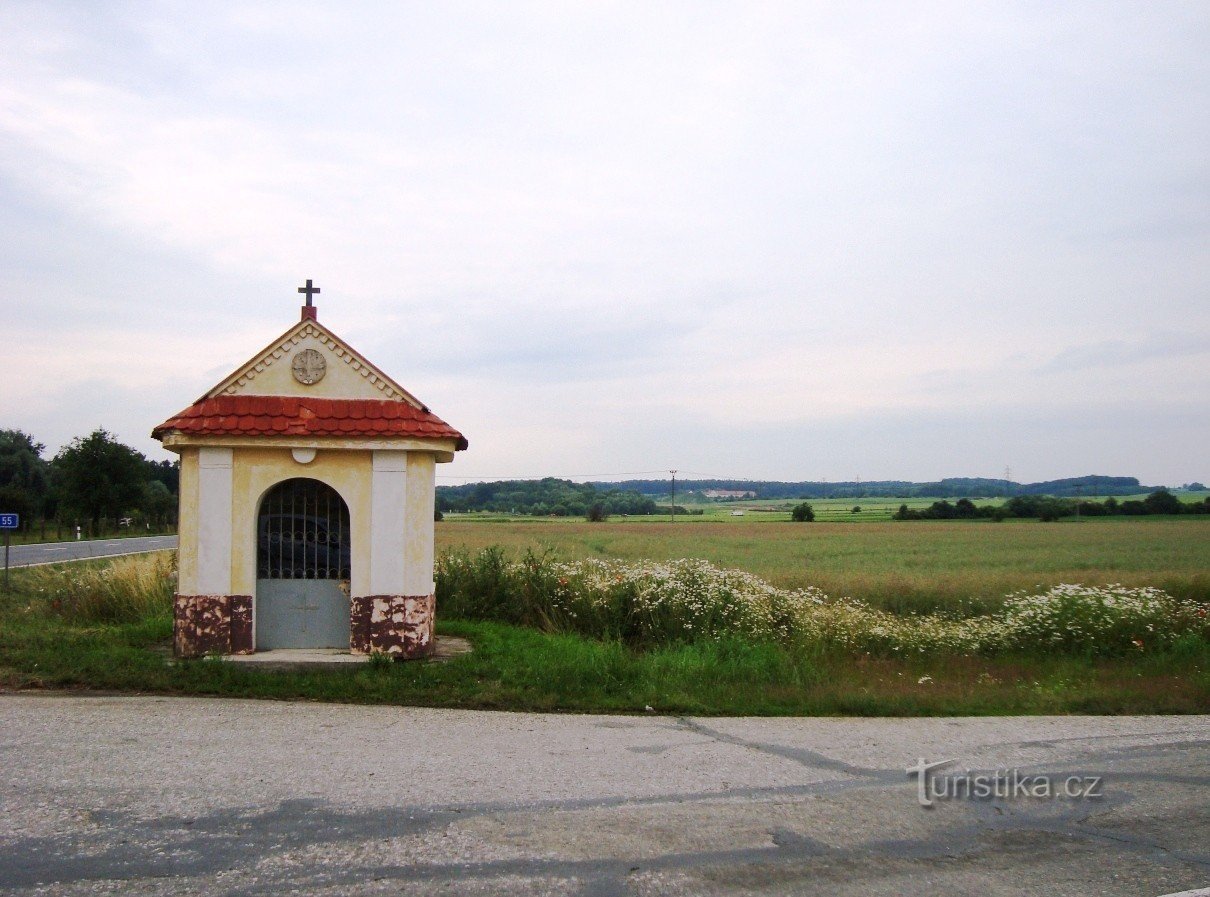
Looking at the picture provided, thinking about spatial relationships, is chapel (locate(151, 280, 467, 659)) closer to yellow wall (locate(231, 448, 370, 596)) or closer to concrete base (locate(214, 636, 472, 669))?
yellow wall (locate(231, 448, 370, 596))

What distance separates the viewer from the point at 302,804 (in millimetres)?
5441

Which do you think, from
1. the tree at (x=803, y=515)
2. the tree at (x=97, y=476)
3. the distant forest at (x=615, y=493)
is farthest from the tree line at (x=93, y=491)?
the tree at (x=803, y=515)

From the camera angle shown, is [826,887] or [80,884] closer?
[80,884]

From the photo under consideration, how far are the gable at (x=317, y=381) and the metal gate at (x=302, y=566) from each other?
1.10 meters

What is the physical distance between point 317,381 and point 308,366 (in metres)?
0.20

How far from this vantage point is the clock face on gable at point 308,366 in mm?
10500

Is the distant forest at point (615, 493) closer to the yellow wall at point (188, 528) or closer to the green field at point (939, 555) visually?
the green field at point (939, 555)

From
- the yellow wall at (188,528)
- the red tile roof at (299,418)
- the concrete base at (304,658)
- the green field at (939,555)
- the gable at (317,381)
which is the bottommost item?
the green field at (939,555)

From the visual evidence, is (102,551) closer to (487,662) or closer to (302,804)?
(487,662)

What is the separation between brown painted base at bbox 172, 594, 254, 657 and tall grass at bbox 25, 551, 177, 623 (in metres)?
3.21

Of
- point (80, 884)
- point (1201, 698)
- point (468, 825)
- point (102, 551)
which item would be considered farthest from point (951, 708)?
point (102, 551)

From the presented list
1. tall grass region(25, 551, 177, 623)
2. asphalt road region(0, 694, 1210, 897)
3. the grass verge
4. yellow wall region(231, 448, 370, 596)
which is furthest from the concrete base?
tall grass region(25, 551, 177, 623)

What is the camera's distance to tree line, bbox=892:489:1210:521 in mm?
64562

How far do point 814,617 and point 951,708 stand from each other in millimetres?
3893
